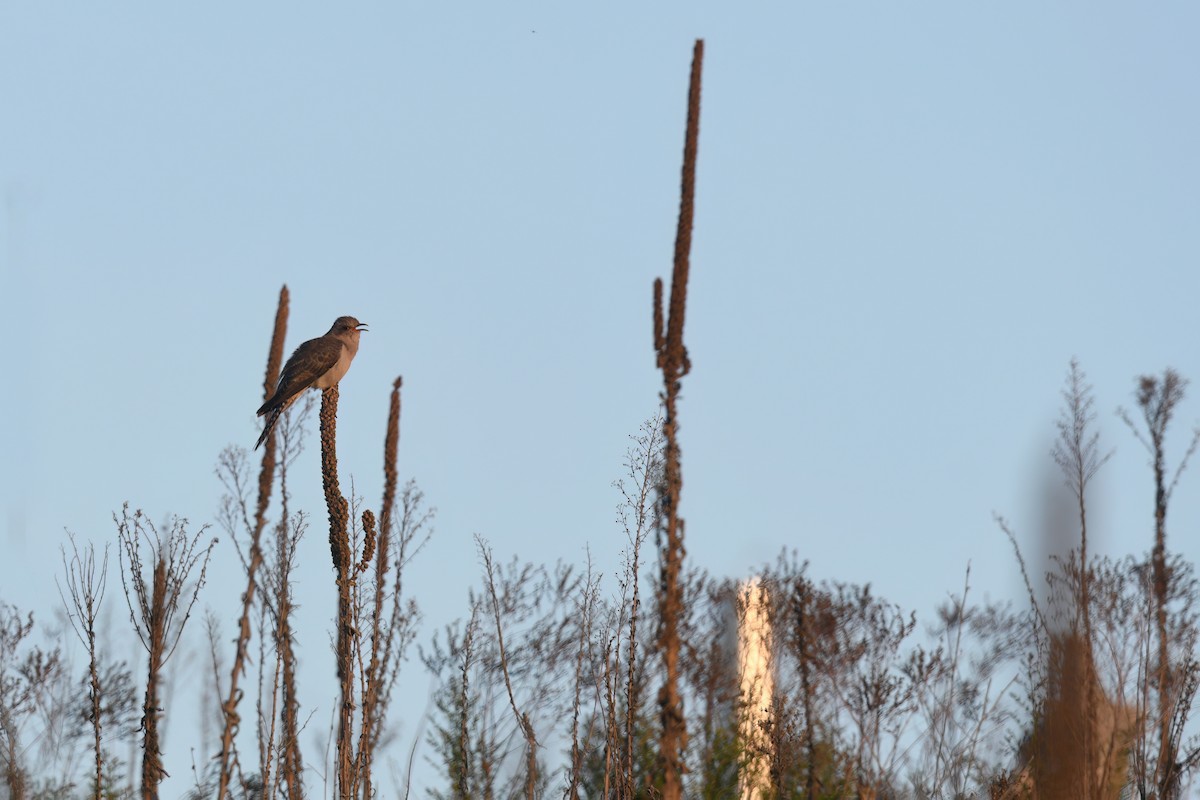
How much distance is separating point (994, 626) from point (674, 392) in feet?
59.2

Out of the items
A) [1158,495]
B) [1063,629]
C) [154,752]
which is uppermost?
[1158,495]

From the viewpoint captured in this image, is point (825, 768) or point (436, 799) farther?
point (436, 799)

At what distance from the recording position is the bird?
53.1 ft

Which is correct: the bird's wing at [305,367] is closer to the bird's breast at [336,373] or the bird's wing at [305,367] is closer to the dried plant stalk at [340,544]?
the bird's breast at [336,373]

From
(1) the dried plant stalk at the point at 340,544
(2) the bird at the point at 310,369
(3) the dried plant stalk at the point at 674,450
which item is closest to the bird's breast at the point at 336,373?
(2) the bird at the point at 310,369

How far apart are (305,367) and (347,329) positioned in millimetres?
1381

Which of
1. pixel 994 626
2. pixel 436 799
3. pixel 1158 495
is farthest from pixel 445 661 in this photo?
pixel 1158 495

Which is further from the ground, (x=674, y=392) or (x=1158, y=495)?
(x=1158, y=495)

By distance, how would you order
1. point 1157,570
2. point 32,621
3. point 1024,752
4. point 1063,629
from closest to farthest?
1. point 1063,629
2. point 1024,752
3. point 32,621
4. point 1157,570

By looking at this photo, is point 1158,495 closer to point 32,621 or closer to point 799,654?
point 799,654

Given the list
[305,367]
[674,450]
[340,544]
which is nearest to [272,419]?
[305,367]

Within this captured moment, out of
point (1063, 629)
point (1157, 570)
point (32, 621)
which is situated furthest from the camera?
point (1157, 570)

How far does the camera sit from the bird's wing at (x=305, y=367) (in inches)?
637

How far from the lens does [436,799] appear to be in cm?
2808
